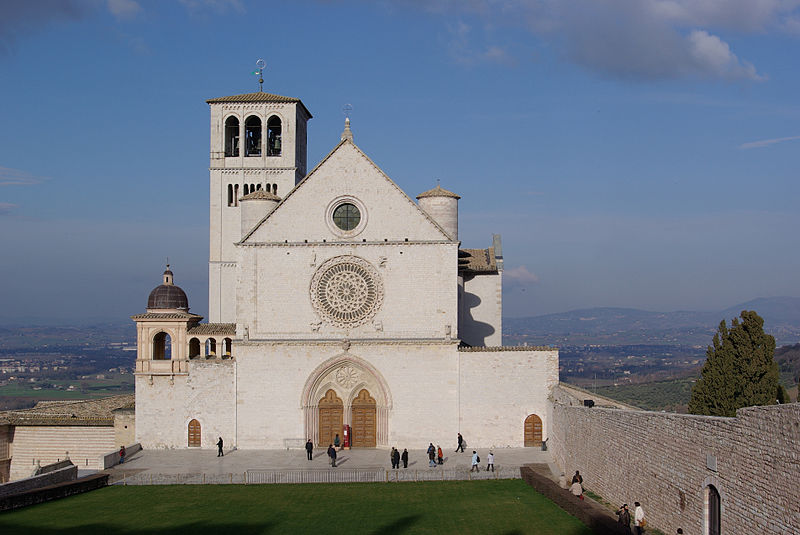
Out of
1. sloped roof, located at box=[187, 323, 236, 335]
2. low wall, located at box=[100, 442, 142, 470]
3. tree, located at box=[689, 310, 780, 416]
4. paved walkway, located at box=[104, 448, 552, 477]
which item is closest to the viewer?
tree, located at box=[689, 310, 780, 416]

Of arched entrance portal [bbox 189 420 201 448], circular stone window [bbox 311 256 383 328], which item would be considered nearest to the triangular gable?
circular stone window [bbox 311 256 383 328]

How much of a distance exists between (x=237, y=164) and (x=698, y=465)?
38535 mm

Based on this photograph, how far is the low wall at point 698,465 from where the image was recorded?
16656mm

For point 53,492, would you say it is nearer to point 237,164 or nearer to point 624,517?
point 624,517

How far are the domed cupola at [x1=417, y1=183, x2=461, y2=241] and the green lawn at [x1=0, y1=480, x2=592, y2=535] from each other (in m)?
15.0

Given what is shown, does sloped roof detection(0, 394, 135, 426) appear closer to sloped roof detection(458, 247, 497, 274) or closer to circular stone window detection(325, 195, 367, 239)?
circular stone window detection(325, 195, 367, 239)

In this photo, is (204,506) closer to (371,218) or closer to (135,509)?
(135,509)

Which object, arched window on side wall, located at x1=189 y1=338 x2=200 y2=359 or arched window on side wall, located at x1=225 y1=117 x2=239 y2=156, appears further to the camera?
arched window on side wall, located at x1=225 y1=117 x2=239 y2=156

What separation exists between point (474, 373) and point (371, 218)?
8.25 metres

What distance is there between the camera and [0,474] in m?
42.1

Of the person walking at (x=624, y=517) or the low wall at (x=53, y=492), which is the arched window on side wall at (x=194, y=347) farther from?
the person walking at (x=624, y=517)

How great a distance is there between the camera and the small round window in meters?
41.1

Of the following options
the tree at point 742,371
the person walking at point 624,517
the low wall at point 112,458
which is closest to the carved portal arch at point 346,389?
the low wall at point 112,458

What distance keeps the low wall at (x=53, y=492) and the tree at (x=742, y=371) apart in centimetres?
2284
